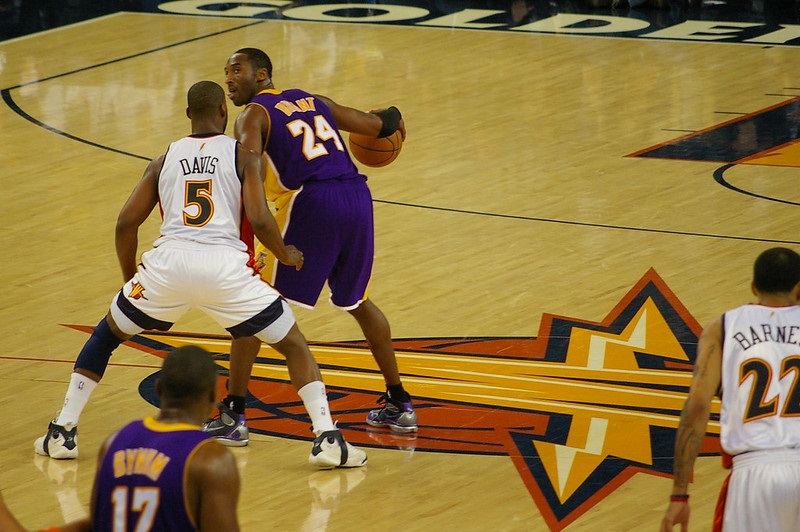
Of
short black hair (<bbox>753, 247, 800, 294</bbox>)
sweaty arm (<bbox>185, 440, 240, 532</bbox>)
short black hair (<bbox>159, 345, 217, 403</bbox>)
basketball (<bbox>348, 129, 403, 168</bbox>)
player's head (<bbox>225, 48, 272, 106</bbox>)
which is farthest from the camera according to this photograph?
basketball (<bbox>348, 129, 403, 168</bbox>)

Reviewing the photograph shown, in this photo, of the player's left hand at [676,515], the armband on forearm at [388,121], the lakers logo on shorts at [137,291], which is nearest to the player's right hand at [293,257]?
the lakers logo on shorts at [137,291]

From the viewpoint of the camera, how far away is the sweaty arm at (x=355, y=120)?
6.32 m

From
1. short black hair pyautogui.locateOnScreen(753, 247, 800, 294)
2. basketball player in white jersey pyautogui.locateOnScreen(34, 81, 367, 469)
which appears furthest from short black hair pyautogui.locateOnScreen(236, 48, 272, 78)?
short black hair pyautogui.locateOnScreen(753, 247, 800, 294)

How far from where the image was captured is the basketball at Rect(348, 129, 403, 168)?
6988mm

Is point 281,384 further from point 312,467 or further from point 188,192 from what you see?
point 188,192

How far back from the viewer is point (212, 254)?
555cm

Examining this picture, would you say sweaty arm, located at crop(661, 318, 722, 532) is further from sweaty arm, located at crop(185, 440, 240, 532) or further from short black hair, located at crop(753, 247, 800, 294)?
sweaty arm, located at crop(185, 440, 240, 532)

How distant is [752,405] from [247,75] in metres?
2.95

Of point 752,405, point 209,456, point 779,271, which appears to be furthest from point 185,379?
point 779,271

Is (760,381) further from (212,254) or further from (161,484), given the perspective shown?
(212,254)

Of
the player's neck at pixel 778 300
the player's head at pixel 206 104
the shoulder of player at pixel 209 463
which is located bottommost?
the shoulder of player at pixel 209 463

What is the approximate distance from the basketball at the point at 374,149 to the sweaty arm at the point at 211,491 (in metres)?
3.85

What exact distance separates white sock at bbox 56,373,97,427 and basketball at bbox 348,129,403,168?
1.87 meters

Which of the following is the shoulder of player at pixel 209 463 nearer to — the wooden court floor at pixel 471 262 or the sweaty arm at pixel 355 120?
the wooden court floor at pixel 471 262
